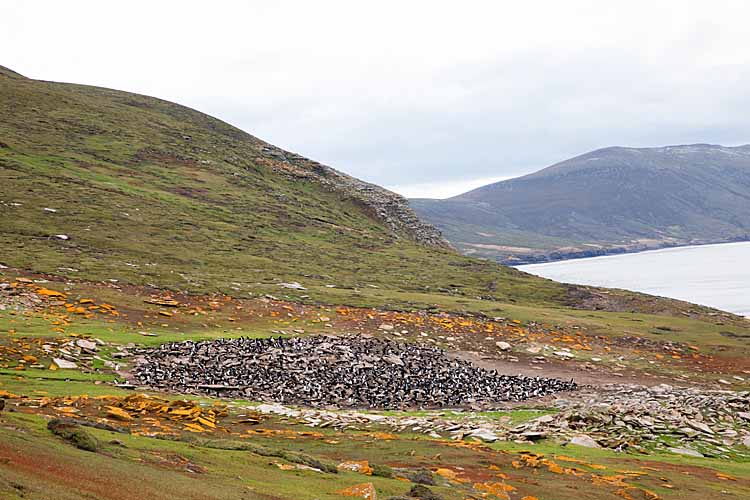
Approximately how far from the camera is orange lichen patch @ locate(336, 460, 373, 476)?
1981 centimetres

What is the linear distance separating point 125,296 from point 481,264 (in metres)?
62.9

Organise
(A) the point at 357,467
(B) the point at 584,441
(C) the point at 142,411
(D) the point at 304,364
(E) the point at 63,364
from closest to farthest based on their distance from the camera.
Answer: (A) the point at 357,467 → (C) the point at 142,411 → (B) the point at 584,441 → (E) the point at 63,364 → (D) the point at 304,364

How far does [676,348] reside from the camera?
182 ft

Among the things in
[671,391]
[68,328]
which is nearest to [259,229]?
[68,328]

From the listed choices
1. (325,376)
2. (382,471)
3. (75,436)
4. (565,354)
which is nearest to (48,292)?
(325,376)

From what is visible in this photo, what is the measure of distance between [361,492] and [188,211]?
276 feet

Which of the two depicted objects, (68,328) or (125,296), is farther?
(125,296)

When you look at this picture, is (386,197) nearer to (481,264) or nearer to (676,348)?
(481,264)

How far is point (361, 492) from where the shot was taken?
1602 centimetres

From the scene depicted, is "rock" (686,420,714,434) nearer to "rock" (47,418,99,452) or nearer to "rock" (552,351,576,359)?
"rock" (552,351,576,359)

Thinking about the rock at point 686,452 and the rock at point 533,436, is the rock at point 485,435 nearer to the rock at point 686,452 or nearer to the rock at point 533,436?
the rock at point 533,436

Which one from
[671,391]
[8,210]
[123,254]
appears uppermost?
[8,210]

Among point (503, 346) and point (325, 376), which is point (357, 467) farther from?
point (503, 346)

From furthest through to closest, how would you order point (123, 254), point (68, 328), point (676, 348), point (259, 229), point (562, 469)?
point (259, 229)
point (123, 254)
point (676, 348)
point (68, 328)
point (562, 469)
